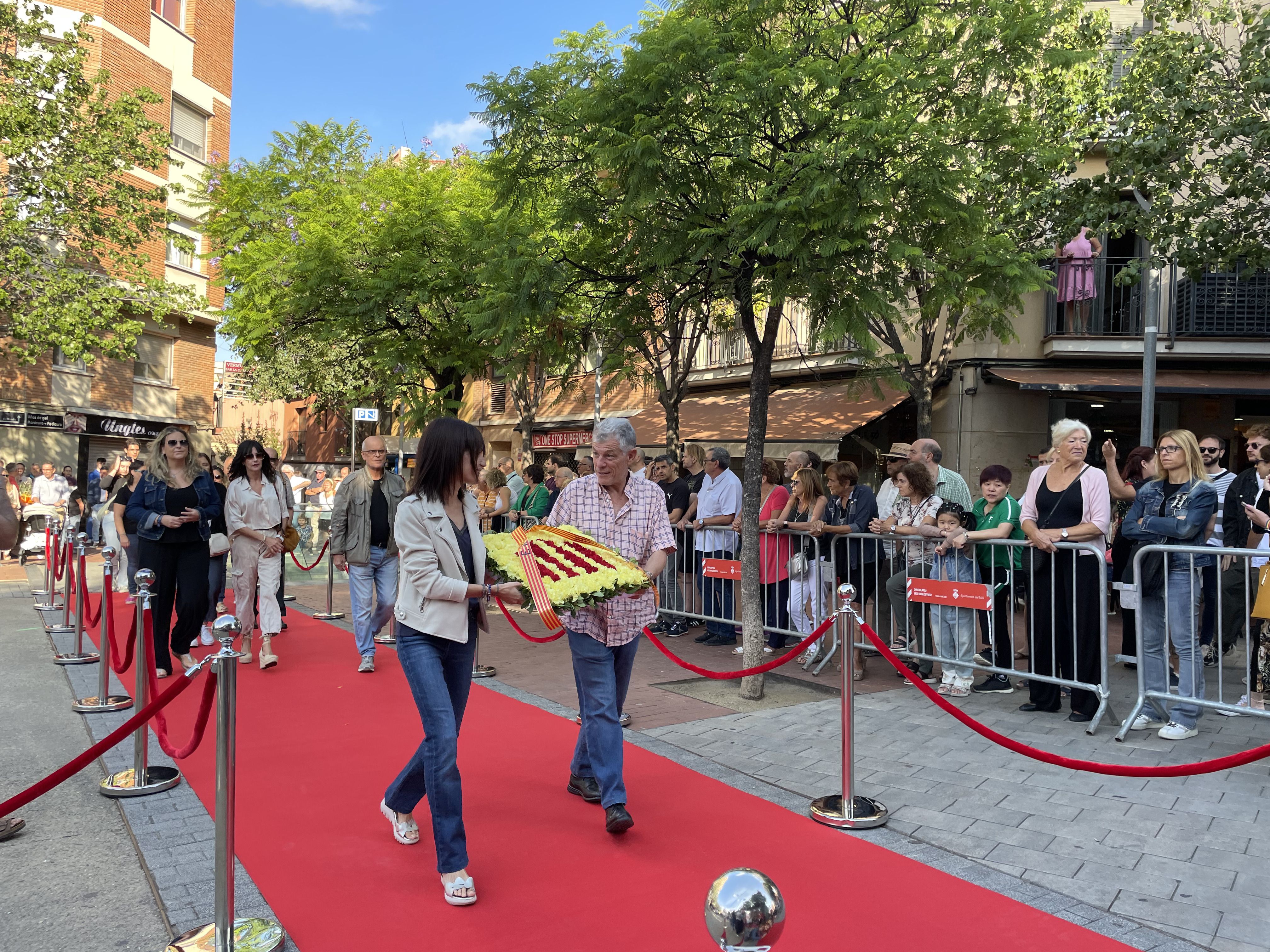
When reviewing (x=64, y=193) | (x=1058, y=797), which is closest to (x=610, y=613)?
(x=1058, y=797)

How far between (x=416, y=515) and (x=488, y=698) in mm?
3566

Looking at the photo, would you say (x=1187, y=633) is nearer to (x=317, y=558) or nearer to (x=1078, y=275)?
(x=317, y=558)

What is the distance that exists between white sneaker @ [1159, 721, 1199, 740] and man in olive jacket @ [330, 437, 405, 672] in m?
5.89

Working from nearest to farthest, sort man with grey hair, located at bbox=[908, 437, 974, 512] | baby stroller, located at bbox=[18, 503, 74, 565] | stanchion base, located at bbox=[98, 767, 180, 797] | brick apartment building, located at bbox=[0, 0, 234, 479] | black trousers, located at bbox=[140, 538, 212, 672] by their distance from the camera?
1. stanchion base, located at bbox=[98, 767, 180, 797]
2. black trousers, located at bbox=[140, 538, 212, 672]
3. man with grey hair, located at bbox=[908, 437, 974, 512]
4. baby stroller, located at bbox=[18, 503, 74, 565]
5. brick apartment building, located at bbox=[0, 0, 234, 479]

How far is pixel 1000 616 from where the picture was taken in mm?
7066

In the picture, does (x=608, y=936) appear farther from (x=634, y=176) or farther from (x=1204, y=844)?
(x=634, y=176)

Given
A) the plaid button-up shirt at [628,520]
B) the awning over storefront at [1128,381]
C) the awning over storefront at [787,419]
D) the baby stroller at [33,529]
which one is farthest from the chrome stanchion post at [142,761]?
the awning over storefront at [1128,381]

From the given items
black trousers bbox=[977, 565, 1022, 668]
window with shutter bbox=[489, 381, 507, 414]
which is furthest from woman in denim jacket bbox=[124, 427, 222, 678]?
window with shutter bbox=[489, 381, 507, 414]

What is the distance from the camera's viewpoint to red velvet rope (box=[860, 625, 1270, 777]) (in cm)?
327

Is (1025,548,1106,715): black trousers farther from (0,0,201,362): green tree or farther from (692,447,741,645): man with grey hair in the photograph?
(0,0,201,362): green tree

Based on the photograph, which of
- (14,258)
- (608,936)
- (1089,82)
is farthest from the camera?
(14,258)

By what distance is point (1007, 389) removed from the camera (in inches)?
691

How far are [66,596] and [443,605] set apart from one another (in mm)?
8028

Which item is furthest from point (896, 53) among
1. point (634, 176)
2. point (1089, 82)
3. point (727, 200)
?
point (1089, 82)
